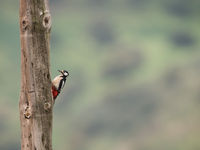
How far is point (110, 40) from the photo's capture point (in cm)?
11369

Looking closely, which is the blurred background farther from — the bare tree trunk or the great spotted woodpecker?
the bare tree trunk

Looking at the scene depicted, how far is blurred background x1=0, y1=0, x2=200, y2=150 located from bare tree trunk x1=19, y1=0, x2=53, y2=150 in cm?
5879

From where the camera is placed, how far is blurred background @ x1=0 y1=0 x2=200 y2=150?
79.9 metres

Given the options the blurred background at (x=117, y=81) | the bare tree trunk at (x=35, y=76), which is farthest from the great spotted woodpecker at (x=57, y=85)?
the blurred background at (x=117, y=81)

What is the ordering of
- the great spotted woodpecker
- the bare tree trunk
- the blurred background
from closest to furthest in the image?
the bare tree trunk < the great spotted woodpecker < the blurred background

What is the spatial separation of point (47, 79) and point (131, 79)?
84554mm

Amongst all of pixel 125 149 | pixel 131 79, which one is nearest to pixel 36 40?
pixel 125 149

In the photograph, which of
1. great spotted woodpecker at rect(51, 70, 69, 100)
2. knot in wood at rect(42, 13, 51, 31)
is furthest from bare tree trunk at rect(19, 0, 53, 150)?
great spotted woodpecker at rect(51, 70, 69, 100)

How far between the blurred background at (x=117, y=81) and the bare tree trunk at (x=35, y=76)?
58.8 meters

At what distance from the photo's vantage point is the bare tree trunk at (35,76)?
36.4 feet

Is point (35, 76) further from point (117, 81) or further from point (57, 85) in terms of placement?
point (117, 81)

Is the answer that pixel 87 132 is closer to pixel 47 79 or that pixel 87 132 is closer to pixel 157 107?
pixel 157 107

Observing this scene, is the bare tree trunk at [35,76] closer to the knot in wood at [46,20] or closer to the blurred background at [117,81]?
the knot in wood at [46,20]

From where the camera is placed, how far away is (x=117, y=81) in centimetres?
9975
